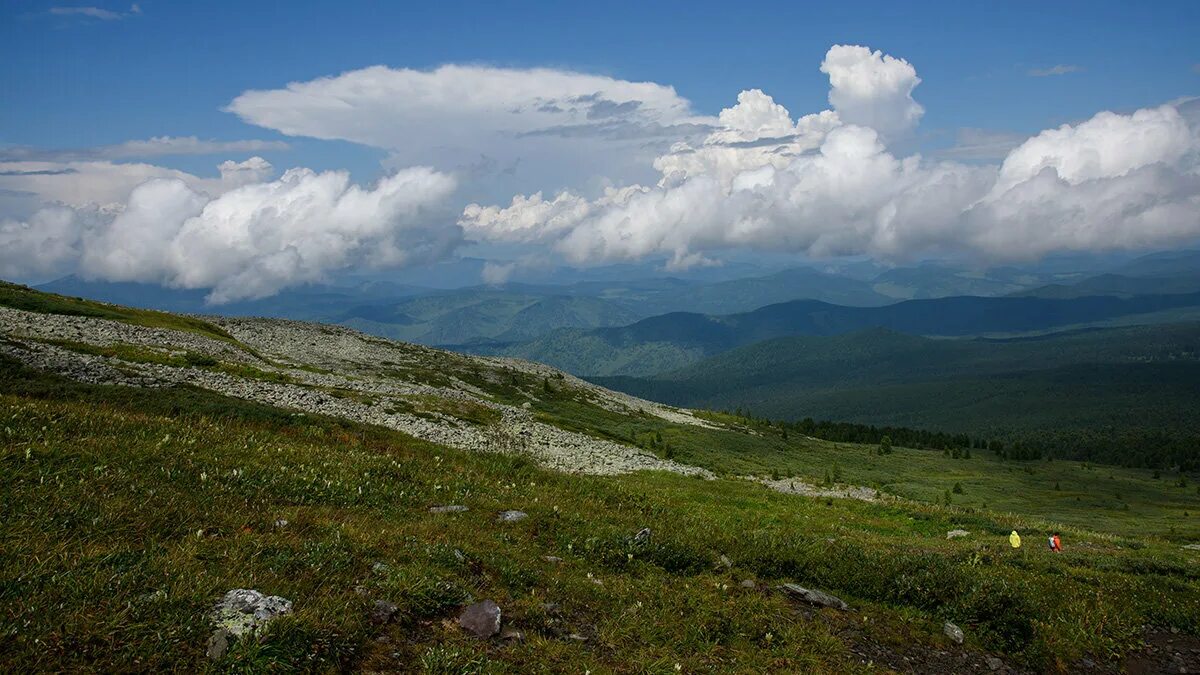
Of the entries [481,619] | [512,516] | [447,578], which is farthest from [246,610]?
[512,516]

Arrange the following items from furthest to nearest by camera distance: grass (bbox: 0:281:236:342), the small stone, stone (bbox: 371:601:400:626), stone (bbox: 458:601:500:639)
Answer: grass (bbox: 0:281:236:342) → stone (bbox: 458:601:500:639) → stone (bbox: 371:601:400:626) → the small stone

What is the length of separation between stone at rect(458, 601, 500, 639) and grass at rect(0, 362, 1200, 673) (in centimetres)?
26

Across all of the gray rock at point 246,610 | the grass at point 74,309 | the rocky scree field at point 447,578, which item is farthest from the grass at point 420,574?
the grass at point 74,309

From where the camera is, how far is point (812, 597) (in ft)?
43.3

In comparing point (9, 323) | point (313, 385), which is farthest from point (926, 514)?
point (9, 323)

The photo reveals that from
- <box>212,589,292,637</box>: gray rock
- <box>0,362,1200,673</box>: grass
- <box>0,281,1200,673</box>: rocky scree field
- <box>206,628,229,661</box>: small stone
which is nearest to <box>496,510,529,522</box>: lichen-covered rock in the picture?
<box>0,281,1200,673</box>: rocky scree field

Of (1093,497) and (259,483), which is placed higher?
(259,483)

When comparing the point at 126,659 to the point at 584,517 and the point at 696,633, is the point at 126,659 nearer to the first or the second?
the point at 696,633

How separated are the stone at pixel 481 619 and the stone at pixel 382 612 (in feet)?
3.29

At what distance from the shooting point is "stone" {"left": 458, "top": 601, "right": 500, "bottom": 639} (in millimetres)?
9219

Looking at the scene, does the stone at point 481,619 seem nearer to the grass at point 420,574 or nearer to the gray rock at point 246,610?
the grass at point 420,574

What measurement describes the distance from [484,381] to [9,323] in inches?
2356

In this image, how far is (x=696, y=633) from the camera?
34.9 feet

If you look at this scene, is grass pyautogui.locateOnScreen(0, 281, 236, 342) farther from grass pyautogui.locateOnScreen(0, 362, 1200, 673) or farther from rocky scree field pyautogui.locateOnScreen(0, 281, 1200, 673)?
grass pyautogui.locateOnScreen(0, 362, 1200, 673)
